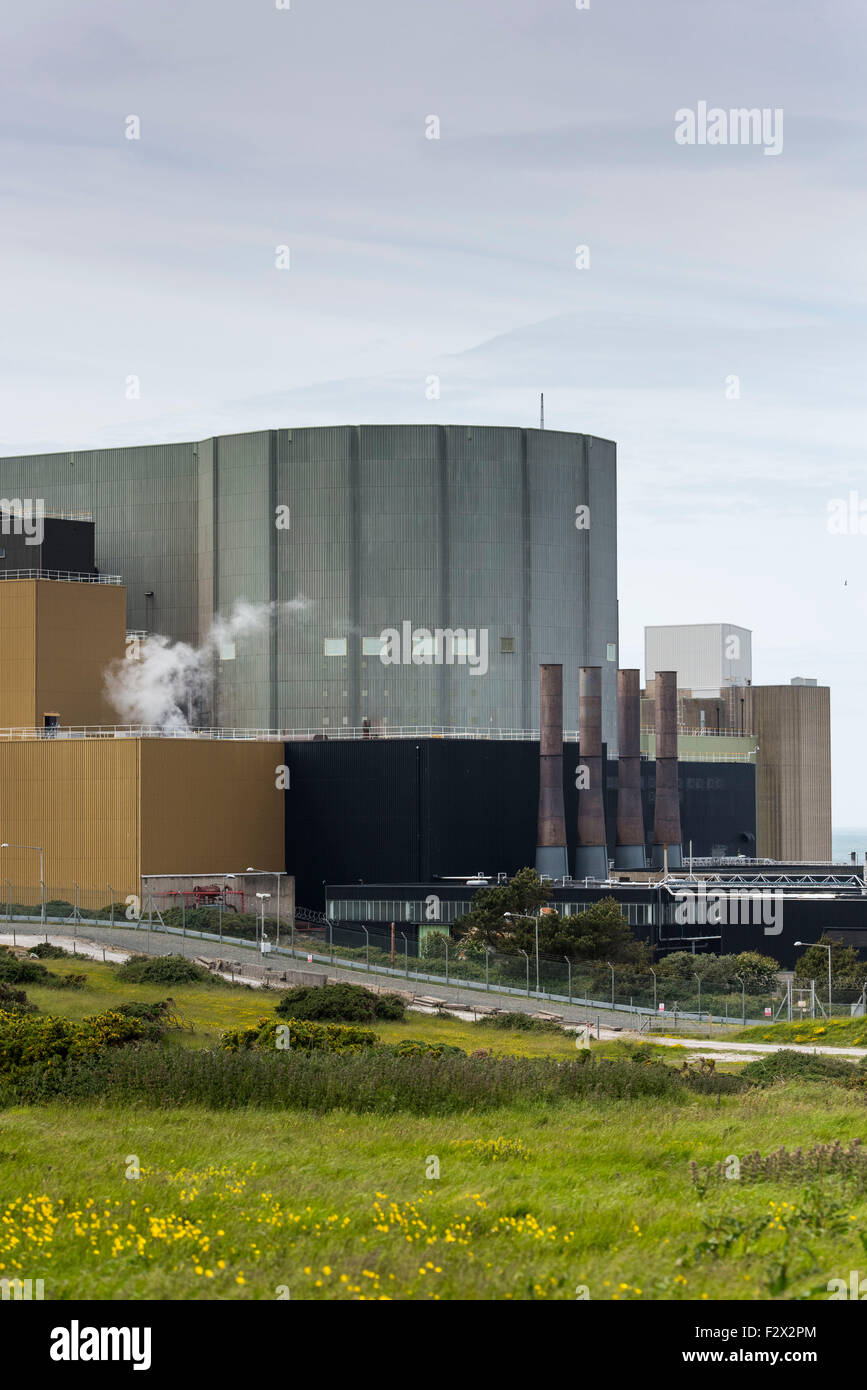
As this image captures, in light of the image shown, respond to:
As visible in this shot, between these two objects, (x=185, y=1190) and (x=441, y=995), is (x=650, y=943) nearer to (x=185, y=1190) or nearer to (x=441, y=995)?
(x=441, y=995)

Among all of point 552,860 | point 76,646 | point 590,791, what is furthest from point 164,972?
point 590,791

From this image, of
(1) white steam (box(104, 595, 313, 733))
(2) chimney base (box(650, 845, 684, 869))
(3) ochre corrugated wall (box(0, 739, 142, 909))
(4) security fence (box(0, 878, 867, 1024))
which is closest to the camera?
(4) security fence (box(0, 878, 867, 1024))

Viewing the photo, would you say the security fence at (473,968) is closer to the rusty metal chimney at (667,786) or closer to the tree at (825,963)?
the tree at (825,963)

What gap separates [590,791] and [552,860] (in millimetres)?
4969

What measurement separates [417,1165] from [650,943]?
6277 cm

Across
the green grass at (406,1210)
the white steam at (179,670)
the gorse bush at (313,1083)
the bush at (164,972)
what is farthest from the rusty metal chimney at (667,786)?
the green grass at (406,1210)

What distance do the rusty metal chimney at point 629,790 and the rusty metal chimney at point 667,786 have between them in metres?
2.83

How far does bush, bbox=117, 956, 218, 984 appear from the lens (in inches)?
2120

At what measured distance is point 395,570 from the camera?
3969 inches

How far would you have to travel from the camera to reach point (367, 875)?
294 feet

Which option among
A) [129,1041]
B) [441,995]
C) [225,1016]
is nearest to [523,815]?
[441,995]

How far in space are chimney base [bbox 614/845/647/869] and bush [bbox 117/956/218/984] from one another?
43.5 metres

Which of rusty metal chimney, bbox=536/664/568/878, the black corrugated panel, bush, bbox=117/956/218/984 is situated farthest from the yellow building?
bush, bbox=117/956/218/984

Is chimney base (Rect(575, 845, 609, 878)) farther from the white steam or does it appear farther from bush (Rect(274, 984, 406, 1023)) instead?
bush (Rect(274, 984, 406, 1023))
